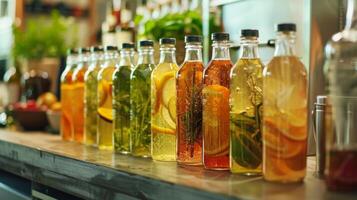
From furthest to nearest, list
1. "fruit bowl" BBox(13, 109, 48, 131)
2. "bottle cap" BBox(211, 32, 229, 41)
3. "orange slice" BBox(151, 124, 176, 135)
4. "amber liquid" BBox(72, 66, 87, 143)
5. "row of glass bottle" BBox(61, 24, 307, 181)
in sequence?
"fruit bowl" BBox(13, 109, 48, 131)
"amber liquid" BBox(72, 66, 87, 143)
"orange slice" BBox(151, 124, 176, 135)
"bottle cap" BBox(211, 32, 229, 41)
"row of glass bottle" BBox(61, 24, 307, 181)

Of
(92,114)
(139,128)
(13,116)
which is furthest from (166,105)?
(13,116)

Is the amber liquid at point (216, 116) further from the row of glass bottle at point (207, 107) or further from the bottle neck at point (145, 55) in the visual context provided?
the bottle neck at point (145, 55)

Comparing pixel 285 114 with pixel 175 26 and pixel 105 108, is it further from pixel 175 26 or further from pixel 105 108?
pixel 175 26

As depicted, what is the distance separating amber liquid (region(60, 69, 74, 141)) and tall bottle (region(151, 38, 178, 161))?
18.5 inches

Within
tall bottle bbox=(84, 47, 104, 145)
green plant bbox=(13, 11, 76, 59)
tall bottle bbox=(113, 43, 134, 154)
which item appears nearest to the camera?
tall bottle bbox=(113, 43, 134, 154)

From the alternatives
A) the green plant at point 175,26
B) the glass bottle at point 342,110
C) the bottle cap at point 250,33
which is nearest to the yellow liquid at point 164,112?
the bottle cap at point 250,33

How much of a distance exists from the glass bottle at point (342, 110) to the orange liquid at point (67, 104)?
0.90 metres

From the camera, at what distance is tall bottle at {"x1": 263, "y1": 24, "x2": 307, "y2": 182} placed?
0.93 meters

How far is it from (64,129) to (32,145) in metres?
0.21

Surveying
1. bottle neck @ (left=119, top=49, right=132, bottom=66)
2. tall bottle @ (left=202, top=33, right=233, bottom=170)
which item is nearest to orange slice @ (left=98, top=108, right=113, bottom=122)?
bottle neck @ (left=119, top=49, right=132, bottom=66)

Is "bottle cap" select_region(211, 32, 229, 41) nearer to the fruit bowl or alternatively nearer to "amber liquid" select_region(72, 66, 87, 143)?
"amber liquid" select_region(72, 66, 87, 143)

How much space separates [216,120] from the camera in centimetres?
108

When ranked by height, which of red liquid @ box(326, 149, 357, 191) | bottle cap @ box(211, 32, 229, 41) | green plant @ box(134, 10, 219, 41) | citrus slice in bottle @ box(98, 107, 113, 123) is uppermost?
green plant @ box(134, 10, 219, 41)

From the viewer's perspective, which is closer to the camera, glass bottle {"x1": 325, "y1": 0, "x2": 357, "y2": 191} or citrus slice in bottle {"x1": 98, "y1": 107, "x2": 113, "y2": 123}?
glass bottle {"x1": 325, "y1": 0, "x2": 357, "y2": 191}
